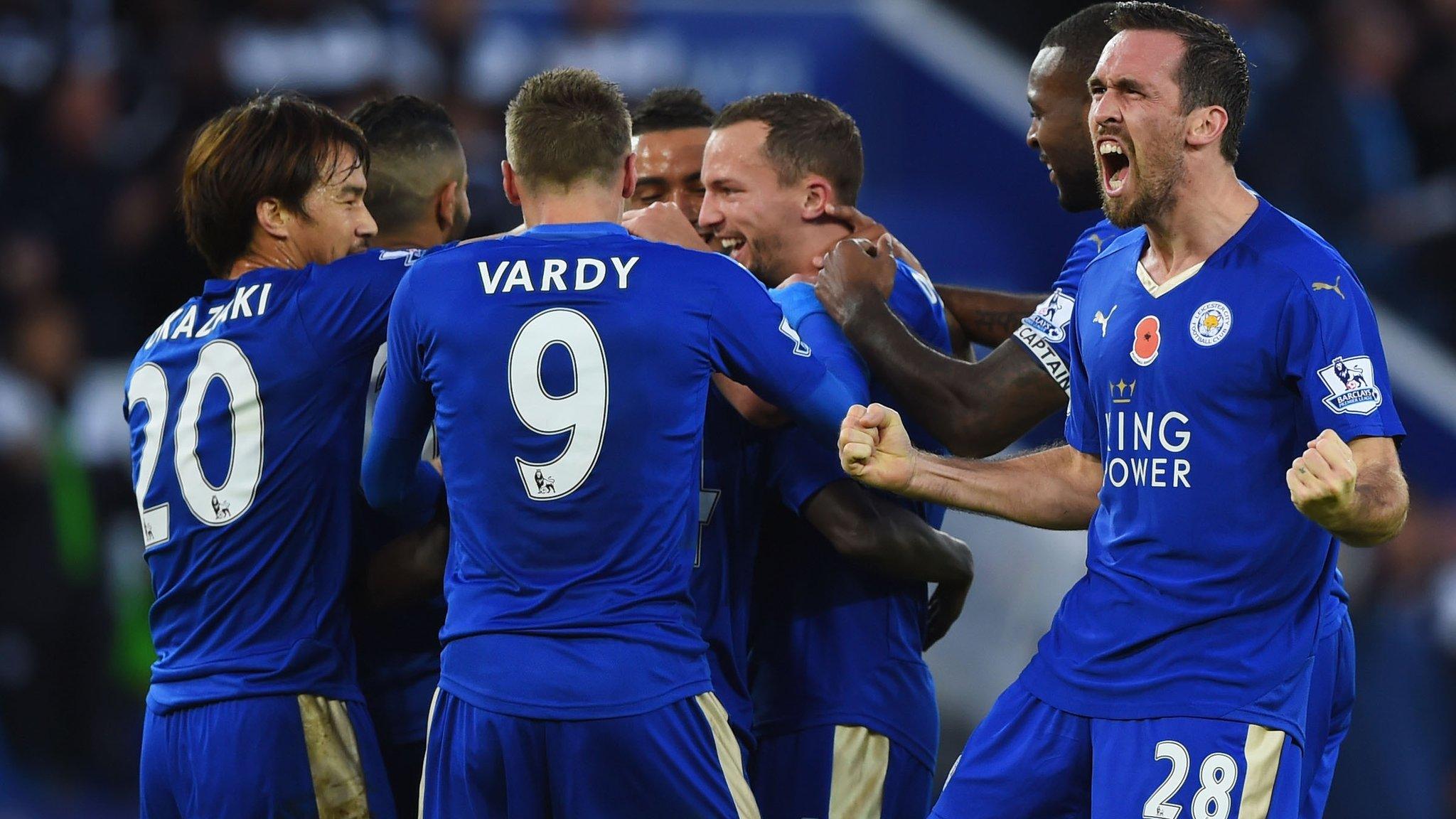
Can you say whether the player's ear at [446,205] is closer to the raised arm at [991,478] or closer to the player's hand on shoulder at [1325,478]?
the raised arm at [991,478]

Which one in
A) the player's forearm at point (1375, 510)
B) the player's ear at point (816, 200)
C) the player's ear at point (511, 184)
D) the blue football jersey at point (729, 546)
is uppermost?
the player's ear at point (816, 200)

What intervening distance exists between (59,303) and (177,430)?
6.13 meters

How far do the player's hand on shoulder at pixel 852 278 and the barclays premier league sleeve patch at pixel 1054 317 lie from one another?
1.24ft

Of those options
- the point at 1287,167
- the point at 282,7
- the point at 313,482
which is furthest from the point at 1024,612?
the point at 282,7

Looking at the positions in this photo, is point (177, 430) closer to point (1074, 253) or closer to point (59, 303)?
point (1074, 253)

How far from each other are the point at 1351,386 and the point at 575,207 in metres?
1.71

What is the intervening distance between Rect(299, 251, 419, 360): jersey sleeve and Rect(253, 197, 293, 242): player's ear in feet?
0.70

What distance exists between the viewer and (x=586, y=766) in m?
3.79

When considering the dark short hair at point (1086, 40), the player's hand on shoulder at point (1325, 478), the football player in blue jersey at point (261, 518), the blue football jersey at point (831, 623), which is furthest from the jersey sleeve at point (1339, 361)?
the football player in blue jersey at point (261, 518)

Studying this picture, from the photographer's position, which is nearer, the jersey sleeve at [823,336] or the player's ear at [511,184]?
the player's ear at [511,184]

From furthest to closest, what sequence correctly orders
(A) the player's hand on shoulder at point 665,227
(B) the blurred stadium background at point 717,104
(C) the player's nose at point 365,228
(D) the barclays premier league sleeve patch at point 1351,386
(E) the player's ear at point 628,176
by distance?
1. (B) the blurred stadium background at point 717,104
2. (C) the player's nose at point 365,228
3. (A) the player's hand on shoulder at point 665,227
4. (E) the player's ear at point 628,176
5. (D) the barclays premier league sleeve patch at point 1351,386

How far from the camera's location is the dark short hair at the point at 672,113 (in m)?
5.54

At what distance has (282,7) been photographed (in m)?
10.4

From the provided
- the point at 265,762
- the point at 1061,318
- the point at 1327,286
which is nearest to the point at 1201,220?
the point at 1327,286
